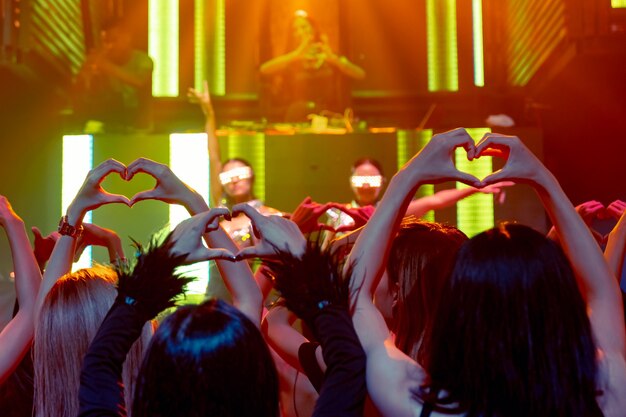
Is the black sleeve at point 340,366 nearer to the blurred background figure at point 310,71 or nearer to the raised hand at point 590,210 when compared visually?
the raised hand at point 590,210

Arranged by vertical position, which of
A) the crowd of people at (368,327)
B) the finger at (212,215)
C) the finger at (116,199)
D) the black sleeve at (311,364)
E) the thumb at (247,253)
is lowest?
the black sleeve at (311,364)

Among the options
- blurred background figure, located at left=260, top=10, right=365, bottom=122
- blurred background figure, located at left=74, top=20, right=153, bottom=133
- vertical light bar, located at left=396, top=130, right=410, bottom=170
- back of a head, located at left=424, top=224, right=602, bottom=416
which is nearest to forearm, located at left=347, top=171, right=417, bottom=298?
back of a head, located at left=424, top=224, right=602, bottom=416

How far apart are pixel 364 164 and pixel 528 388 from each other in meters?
4.26

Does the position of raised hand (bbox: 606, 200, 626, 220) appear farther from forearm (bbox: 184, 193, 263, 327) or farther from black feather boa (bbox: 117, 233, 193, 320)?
black feather boa (bbox: 117, 233, 193, 320)

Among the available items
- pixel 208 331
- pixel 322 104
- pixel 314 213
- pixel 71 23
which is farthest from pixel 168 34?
pixel 208 331

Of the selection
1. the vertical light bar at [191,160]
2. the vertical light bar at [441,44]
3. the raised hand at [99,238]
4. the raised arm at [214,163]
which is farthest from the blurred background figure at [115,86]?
the raised hand at [99,238]

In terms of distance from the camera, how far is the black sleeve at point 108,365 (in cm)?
131

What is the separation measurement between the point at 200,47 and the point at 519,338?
28.5 ft

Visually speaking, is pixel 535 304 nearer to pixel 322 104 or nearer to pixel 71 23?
pixel 322 104

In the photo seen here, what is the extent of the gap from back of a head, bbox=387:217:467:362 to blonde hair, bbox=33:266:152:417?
585 millimetres

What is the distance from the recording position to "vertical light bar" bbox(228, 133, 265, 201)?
20.6 ft

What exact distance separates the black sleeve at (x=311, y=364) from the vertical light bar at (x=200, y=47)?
8099mm

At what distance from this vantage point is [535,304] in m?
1.33

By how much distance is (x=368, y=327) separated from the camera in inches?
59.6
